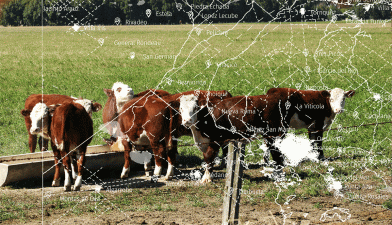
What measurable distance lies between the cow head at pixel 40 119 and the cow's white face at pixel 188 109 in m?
2.22

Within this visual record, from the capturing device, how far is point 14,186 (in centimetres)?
867

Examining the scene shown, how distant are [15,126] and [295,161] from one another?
25.6 ft

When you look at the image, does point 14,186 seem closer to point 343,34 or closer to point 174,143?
point 174,143

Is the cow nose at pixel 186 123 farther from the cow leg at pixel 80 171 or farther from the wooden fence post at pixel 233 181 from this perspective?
the wooden fence post at pixel 233 181

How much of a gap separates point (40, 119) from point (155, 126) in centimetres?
196

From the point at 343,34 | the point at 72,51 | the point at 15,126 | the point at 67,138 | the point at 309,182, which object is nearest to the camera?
the point at 67,138

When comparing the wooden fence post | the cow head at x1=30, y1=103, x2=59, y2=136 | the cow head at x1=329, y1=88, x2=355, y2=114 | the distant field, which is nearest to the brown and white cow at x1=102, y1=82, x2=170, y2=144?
the cow head at x1=30, y1=103, x2=59, y2=136

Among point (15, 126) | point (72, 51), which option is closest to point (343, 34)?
point (72, 51)

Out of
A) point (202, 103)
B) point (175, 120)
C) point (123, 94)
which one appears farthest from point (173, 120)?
point (123, 94)

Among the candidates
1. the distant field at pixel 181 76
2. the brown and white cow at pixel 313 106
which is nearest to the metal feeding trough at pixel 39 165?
the distant field at pixel 181 76

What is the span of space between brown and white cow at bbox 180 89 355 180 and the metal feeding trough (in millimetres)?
1805

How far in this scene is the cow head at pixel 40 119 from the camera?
8250 millimetres

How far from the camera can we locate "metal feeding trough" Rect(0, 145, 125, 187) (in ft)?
27.9

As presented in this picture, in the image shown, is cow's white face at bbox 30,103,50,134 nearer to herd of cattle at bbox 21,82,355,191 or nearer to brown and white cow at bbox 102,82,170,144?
herd of cattle at bbox 21,82,355,191
